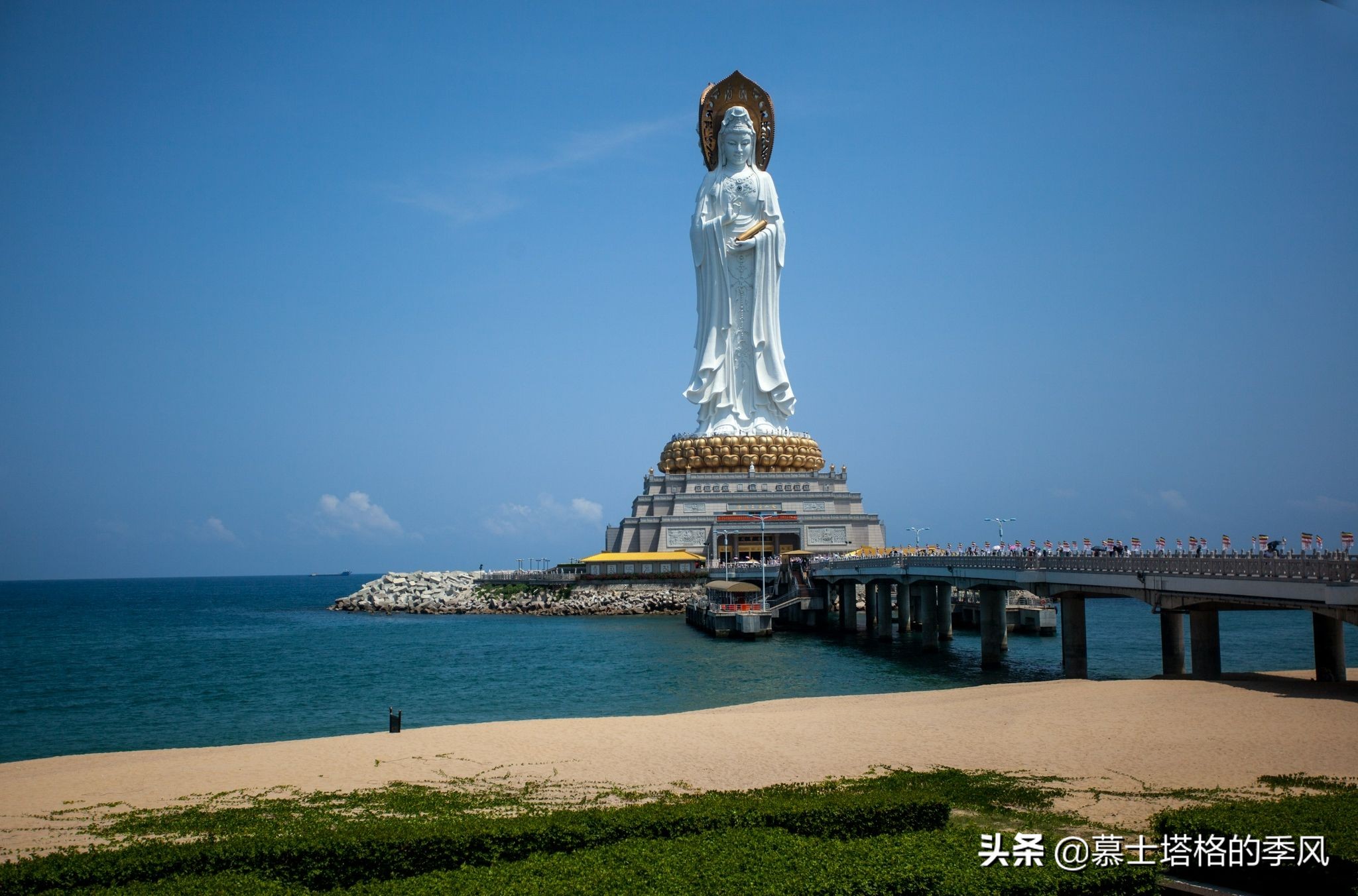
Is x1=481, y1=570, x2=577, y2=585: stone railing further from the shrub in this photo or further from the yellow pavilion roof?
the shrub

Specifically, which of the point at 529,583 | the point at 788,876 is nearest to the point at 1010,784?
the point at 788,876

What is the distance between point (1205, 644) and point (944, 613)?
17057mm

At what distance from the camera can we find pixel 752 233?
58.4 meters

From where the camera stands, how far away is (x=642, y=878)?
843cm

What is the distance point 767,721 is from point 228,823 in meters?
9.46

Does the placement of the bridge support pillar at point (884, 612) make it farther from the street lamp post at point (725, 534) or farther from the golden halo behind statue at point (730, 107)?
the golden halo behind statue at point (730, 107)

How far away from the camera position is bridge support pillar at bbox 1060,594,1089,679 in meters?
25.6

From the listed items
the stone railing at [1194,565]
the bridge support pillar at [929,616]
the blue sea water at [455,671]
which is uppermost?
the stone railing at [1194,565]

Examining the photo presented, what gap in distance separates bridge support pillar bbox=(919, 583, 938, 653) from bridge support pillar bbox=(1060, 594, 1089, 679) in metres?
9.93

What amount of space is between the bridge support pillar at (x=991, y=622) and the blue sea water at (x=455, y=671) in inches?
28.8

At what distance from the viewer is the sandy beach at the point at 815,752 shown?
13.7 m

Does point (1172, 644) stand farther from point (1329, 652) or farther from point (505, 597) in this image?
point (505, 597)

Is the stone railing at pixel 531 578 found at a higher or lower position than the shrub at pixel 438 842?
higher

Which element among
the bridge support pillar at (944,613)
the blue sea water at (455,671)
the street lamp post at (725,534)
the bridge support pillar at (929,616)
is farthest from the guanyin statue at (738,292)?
the bridge support pillar at (929,616)
